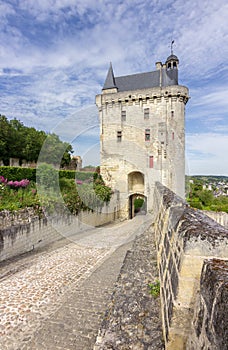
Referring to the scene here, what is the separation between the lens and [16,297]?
13.3 feet

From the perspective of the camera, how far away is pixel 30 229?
6875 mm

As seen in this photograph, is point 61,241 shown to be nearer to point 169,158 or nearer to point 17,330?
point 17,330

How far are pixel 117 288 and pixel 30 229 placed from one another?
509 cm

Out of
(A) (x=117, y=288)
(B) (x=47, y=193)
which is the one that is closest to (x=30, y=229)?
(B) (x=47, y=193)

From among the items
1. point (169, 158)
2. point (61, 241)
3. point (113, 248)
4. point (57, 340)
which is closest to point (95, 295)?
point (57, 340)

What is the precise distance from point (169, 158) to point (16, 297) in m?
13.1

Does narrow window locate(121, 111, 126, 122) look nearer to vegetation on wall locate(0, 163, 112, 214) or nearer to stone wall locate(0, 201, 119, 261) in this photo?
vegetation on wall locate(0, 163, 112, 214)

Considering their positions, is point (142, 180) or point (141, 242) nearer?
point (141, 242)

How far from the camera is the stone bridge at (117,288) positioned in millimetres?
1209

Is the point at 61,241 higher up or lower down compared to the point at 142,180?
lower down

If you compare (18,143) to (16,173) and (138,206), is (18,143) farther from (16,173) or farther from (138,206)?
(138,206)

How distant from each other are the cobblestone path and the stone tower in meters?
9.46

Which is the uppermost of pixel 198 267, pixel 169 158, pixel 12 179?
pixel 169 158

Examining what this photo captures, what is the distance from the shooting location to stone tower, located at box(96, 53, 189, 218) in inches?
595
